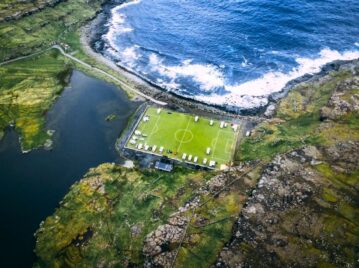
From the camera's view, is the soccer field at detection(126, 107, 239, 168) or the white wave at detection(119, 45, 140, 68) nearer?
the soccer field at detection(126, 107, 239, 168)

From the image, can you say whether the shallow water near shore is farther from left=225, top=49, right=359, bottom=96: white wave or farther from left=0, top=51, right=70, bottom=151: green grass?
left=225, top=49, right=359, bottom=96: white wave

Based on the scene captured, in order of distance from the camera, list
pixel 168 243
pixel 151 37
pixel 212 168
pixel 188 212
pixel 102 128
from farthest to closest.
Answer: pixel 151 37, pixel 102 128, pixel 212 168, pixel 188 212, pixel 168 243

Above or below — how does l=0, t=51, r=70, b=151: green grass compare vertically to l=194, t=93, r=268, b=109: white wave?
below

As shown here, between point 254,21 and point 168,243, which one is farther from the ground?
point 254,21

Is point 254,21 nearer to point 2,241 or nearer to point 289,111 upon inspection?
point 289,111

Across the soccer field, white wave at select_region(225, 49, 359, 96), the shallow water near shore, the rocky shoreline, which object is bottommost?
the shallow water near shore

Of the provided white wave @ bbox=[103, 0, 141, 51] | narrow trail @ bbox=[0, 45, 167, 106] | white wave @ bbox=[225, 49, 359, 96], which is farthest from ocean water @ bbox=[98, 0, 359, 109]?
narrow trail @ bbox=[0, 45, 167, 106]

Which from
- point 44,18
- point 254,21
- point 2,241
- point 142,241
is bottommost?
point 2,241

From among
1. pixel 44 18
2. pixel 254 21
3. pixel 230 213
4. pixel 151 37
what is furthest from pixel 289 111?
pixel 44 18
